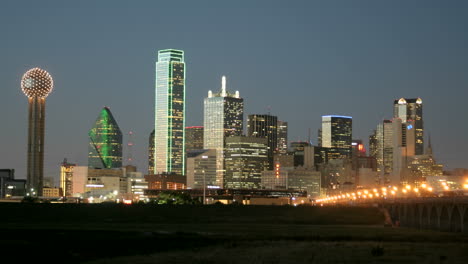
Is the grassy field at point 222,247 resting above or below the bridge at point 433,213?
below

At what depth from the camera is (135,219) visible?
147m

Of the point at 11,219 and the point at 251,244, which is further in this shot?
the point at 11,219

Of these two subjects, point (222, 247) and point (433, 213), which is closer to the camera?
point (222, 247)

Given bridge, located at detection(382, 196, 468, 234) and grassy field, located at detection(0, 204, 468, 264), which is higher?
bridge, located at detection(382, 196, 468, 234)

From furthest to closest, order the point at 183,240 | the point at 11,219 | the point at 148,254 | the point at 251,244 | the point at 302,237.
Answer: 1. the point at 11,219
2. the point at 302,237
3. the point at 183,240
4. the point at 251,244
5. the point at 148,254

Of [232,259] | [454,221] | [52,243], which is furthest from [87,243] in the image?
[454,221]

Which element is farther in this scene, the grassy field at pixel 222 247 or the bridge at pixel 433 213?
the bridge at pixel 433 213

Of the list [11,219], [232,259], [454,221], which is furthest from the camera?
[11,219]

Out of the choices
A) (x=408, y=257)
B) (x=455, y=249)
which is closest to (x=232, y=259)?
(x=408, y=257)

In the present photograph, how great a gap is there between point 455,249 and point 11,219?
289 feet

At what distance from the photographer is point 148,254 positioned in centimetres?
7131

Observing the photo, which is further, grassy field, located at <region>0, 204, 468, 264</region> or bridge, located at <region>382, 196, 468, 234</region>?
bridge, located at <region>382, 196, 468, 234</region>

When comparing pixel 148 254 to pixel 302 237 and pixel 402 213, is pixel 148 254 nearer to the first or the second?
pixel 302 237

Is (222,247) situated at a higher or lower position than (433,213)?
lower
